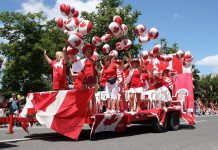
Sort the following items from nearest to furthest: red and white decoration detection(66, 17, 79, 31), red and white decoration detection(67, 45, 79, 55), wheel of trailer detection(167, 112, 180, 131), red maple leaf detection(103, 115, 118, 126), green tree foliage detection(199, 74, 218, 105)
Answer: red maple leaf detection(103, 115, 118, 126)
red and white decoration detection(67, 45, 79, 55)
red and white decoration detection(66, 17, 79, 31)
wheel of trailer detection(167, 112, 180, 131)
green tree foliage detection(199, 74, 218, 105)

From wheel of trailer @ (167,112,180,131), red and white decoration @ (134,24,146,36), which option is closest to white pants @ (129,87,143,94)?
wheel of trailer @ (167,112,180,131)

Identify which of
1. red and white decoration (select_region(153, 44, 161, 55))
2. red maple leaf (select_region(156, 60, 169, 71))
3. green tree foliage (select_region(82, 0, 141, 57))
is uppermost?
green tree foliage (select_region(82, 0, 141, 57))

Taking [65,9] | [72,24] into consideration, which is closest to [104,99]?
[72,24]

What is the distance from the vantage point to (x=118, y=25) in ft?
33.2

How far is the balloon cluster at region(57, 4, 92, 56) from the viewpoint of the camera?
815 cm

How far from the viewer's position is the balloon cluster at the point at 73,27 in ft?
26.7

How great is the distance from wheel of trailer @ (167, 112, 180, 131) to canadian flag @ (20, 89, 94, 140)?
3.99 meters

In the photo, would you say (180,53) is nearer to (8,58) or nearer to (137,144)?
(137,144)

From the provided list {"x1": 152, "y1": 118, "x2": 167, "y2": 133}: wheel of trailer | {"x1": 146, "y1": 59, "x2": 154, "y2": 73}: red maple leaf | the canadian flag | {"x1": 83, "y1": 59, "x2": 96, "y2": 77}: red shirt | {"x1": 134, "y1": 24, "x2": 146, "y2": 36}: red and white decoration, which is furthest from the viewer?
{"x1": 146, "y1": 59, "x2": 154, "y2": 73}: red maple leaf

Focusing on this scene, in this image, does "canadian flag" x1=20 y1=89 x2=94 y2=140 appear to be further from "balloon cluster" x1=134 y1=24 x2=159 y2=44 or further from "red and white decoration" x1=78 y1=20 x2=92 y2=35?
"balloon cluster" x1=134 y1=24 x2=159 y2=44

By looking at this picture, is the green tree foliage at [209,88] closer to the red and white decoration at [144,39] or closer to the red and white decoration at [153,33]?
the red and white decoration at [153,33]

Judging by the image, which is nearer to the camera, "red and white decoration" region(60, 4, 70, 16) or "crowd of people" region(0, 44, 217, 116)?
"crowd of people" region(0, 44, 217, 116)

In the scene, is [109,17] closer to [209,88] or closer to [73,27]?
[73,27]

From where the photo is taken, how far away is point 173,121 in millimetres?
11164
